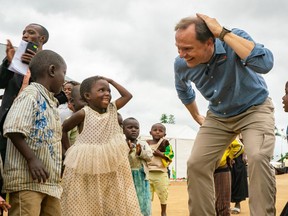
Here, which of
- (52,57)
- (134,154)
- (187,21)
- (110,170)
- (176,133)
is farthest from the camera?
(176,133)

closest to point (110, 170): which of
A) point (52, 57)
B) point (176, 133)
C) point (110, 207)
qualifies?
point (110, 207)

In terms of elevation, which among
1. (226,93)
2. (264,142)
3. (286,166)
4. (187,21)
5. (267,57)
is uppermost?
(187,21)

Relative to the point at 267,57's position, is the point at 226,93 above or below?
below

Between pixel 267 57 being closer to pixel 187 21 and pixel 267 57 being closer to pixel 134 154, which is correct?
pixel 187 21

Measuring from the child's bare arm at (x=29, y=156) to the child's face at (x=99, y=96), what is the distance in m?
1.85

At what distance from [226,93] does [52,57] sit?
1.54 metres

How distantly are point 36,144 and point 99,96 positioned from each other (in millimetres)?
1755

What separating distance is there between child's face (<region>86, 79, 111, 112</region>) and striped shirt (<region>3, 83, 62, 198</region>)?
1.45 meters

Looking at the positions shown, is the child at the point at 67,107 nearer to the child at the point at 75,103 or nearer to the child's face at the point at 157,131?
the child at the point at 75,103

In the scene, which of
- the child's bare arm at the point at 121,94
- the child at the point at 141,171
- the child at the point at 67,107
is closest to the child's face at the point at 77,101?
the child at the point at 67,107

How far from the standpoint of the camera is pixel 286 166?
Answer: 32250mm

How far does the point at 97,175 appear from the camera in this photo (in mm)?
4906

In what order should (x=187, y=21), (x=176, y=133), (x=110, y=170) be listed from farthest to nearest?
(x=176, y=133) → (x=110, y=170) → (x=187, y=21)

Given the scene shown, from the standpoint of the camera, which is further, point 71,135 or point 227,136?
point 71,135
